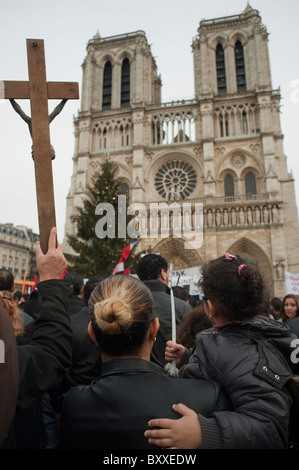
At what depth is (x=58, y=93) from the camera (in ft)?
5.75

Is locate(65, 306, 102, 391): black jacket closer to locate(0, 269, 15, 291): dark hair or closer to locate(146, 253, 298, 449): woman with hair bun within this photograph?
locate(146, 253, 298, 449): woman with hair bun

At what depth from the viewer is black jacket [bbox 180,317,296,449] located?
3.88 feet

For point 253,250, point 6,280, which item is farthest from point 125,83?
point 6,280

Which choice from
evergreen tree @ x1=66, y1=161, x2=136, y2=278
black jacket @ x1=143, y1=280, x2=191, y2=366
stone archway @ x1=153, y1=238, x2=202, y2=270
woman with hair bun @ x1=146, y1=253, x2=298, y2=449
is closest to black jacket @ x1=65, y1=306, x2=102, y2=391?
black jacket @ x1=143, y1=280, x2=191, y2=366

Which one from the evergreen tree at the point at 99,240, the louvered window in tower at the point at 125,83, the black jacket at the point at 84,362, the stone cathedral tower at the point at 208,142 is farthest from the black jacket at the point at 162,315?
the louvered window in tower at the point at 125,83

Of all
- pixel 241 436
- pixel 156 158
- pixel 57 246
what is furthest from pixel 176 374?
pixel 156 158

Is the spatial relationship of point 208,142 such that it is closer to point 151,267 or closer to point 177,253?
point 177,253

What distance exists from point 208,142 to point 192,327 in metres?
22.5

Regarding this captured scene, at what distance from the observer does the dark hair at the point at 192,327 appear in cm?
240

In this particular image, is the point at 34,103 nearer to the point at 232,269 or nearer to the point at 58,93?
the point at 58,93

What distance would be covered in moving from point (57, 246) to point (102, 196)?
13.0 meters

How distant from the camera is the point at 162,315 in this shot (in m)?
2.77

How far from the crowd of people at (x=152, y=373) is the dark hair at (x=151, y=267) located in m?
1.72

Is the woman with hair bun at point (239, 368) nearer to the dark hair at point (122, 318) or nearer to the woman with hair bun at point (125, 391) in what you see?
the woman with hair bun at point (125, 391)
